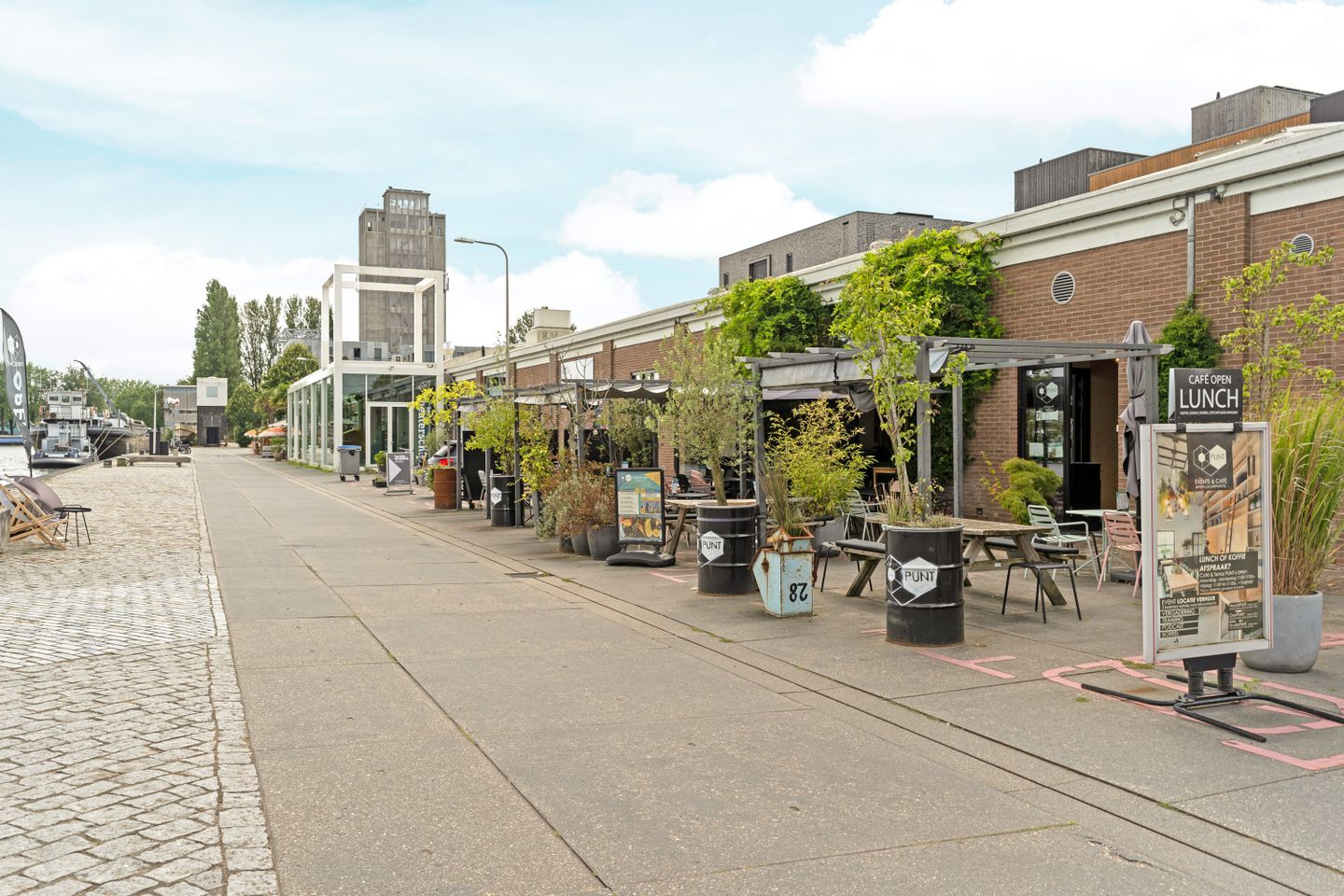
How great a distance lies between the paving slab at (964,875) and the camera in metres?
4.07

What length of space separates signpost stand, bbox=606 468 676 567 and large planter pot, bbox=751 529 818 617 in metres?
4.09

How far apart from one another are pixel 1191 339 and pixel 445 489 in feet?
51.5

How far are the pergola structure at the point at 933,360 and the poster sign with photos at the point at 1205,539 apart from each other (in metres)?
2.71

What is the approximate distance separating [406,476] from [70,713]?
23.6 meters

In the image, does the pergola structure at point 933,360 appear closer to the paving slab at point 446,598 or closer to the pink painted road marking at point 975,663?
the pink painted road marking at point 975,663

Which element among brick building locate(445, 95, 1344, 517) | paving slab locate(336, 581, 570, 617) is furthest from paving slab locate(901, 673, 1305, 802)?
brick building locate(445, 95, 1344, 517)

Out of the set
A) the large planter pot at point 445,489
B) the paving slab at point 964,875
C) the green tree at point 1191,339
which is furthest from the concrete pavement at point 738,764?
the large planter pot at point 445,489

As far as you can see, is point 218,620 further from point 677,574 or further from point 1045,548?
point 1045,548

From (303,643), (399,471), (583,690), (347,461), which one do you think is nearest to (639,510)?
(303,643)

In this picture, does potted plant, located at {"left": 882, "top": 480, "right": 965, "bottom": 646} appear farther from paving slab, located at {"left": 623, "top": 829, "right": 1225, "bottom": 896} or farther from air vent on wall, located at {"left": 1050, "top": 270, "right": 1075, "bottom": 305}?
air vent on wall, located at {"left": 1050, "top": 270, "right": 1075, "bottom": 305}

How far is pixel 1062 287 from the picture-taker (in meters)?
15.8

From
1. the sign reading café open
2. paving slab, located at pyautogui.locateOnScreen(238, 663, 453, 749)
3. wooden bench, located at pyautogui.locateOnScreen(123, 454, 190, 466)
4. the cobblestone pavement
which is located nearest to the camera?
the cobblestone pavement

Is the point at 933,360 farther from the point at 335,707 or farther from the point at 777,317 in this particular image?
the point at 777,317

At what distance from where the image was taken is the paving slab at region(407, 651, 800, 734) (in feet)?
21.5
